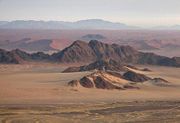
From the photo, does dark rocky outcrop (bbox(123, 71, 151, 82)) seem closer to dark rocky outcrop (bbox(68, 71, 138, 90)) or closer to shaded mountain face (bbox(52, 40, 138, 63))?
dark rocky outcrop (bbox(68, 71, 138, 90))

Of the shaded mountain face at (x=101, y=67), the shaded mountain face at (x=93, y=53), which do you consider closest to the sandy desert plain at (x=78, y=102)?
the shaded mountain face at (x=101, y=67)

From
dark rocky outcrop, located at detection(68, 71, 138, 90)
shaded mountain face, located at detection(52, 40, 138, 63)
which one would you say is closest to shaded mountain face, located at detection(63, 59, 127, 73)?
dark rocky outcrop, located at detection(68, 71, 138, 90)

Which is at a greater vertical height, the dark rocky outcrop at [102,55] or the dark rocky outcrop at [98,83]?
the dark rocky outcrop at [102,55]

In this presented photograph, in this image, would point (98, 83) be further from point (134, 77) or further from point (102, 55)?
point (102, 55)

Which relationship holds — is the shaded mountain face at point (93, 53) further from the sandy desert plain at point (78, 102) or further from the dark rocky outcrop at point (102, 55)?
the sandy desert plain at point (78, 102)

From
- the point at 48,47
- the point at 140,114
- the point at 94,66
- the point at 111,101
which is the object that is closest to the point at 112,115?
the point at 140,114

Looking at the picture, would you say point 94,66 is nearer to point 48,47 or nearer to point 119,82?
point 119,82

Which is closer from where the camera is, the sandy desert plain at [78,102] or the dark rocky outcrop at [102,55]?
the sandy desert plain at [78,102]
